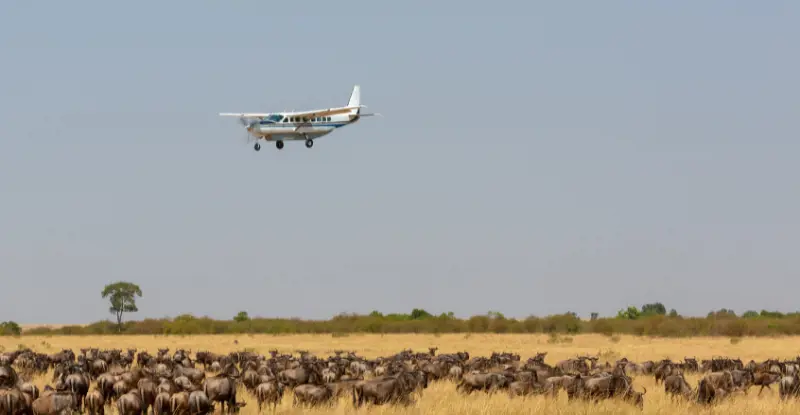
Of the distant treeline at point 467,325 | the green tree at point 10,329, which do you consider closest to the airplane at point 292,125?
the distant treeline at point 467,325

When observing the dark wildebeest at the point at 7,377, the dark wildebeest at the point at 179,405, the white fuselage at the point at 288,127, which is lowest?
the dark wildebeest at the point at 179,405

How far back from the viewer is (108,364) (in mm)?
38406

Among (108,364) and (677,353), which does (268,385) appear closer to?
(108,364)

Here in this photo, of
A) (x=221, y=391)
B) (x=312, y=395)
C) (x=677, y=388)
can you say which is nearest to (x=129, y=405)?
(x=221, y=391)

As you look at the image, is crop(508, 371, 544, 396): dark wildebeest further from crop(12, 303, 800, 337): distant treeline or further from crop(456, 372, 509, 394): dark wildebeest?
crop(12, 303, 800, 337): distant treeline

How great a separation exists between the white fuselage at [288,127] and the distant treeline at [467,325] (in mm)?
22748

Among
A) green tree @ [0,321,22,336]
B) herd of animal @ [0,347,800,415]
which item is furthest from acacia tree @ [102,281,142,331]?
herd of animal @ [0,347,800,415]

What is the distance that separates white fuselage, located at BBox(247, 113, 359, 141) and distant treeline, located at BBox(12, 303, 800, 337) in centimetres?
2275

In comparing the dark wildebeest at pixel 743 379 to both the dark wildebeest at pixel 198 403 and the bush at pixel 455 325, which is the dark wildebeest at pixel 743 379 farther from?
the bush at pixel 455 325

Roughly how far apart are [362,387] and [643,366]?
16102mm

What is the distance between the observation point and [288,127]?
226 feet

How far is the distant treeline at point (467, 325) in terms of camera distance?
8581cm

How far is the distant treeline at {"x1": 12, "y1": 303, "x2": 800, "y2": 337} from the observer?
8581 centimetres

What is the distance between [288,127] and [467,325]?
3309 cm
